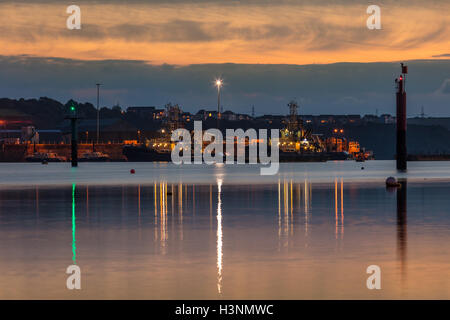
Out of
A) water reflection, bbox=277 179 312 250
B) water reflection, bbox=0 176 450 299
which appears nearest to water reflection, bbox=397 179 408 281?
water reflection, bbox=0 176 450 299

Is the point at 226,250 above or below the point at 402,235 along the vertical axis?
above

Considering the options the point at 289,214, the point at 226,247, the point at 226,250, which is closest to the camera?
the point at 226,250

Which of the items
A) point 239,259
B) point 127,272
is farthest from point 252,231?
point 127,272

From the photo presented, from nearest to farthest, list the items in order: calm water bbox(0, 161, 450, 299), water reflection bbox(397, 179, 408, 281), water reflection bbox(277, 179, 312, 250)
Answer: calm water bbox(0, 161, 450, 299) < water reflection bbox(397, 179, 408, 281) < water reflection bbox(277, 179, 312, 250)

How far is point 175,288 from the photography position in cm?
1577

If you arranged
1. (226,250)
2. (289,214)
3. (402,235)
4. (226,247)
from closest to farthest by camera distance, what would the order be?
(226,250) → (226,247) → (402,235) → (289,214)

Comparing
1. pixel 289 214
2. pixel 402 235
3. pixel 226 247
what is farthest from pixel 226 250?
pixel 289 214

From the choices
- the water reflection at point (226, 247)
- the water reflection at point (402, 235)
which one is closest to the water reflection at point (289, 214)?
the water reflection at point (226, 247)

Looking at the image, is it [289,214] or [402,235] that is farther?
[289,214]

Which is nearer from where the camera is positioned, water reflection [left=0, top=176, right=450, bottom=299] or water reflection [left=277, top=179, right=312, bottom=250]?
water reflection [left=0, top=176, right=450, bottom=299]

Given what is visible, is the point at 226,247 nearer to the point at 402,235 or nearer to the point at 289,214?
the point at 402,235

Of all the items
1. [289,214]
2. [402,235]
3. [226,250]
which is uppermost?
[226,250]

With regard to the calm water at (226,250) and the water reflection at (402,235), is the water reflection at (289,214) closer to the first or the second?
the calm water at (226,250)

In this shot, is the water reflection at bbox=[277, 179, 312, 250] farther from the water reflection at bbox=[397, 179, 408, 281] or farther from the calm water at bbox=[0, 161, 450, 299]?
the water reflection at bbox=[397, 179, 408, 281]
